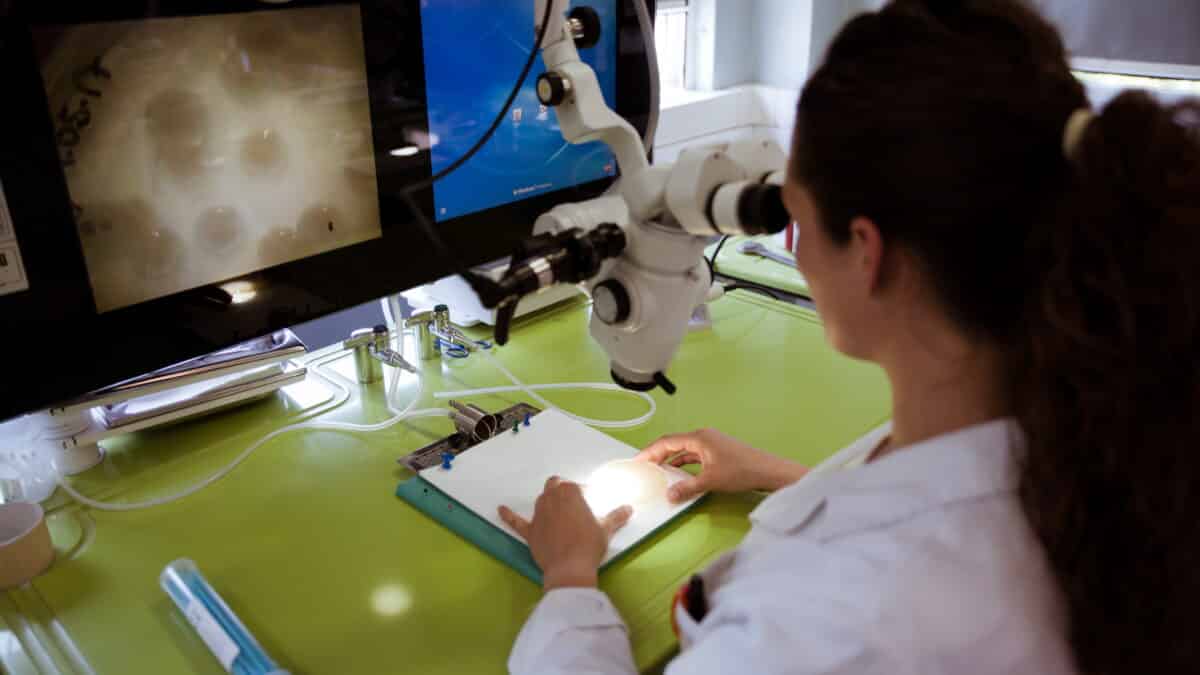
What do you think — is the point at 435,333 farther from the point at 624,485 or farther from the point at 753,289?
the point at 753,289

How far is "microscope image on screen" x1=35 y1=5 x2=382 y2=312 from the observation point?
1003mm

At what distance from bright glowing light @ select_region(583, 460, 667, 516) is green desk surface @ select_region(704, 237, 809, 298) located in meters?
0.77

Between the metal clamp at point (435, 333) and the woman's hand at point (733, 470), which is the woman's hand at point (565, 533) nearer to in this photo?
the woman's hand at point (733, 470)

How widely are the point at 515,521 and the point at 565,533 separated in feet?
0.25

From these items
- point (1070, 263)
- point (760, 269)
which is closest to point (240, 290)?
point (1070, 263)

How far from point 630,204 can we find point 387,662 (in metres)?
0.51

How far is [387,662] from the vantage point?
87 centimetres

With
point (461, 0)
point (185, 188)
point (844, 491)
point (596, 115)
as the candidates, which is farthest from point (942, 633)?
point (461, 0)

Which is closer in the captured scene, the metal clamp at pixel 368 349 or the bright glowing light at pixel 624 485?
the bright glowing light at pixel 624 485

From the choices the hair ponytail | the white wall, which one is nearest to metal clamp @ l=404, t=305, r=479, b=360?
the hair ponytail

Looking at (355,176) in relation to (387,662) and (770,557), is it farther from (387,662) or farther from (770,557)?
(770,557)

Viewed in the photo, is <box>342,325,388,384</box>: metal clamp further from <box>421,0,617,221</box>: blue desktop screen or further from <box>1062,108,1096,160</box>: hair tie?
<box>1062,108,1096,160</box>: hair tie

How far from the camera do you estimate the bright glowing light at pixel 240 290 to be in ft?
3.83

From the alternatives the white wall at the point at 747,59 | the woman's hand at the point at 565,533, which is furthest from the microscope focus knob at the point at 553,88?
the white wall at the point at 747,59
